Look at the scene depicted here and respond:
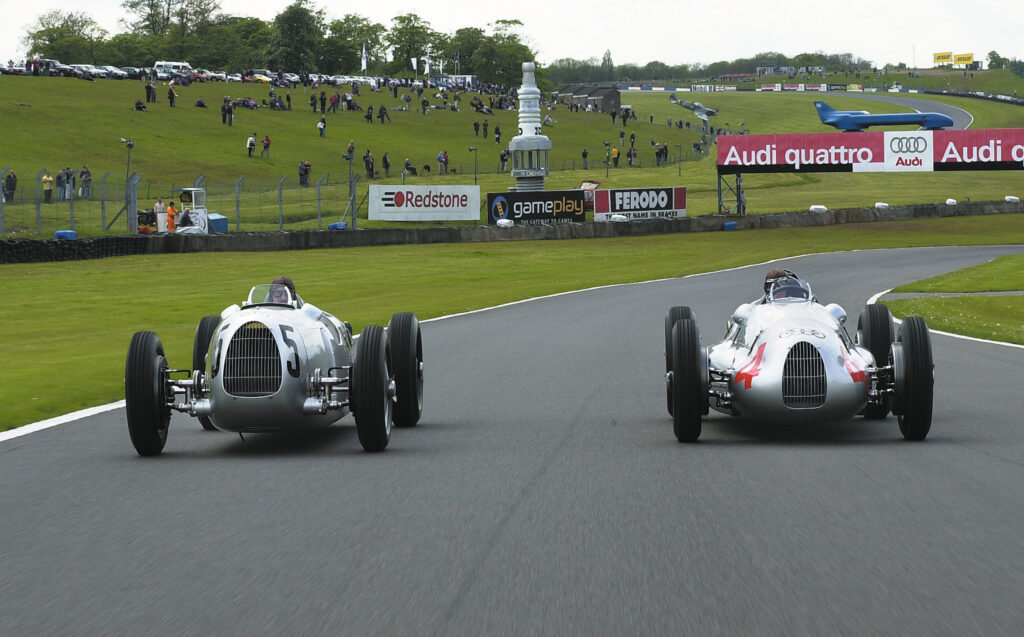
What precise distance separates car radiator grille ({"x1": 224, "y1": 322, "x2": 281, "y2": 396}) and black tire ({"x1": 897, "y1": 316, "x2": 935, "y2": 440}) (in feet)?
14.1

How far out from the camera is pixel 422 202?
47.9 metres

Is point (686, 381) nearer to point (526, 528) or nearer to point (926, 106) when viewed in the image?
point (526, 528)

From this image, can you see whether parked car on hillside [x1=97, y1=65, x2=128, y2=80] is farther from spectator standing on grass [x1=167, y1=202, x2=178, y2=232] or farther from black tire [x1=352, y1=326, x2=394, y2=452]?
black tire [x1=352, y1=326, x2=394, y2=452]

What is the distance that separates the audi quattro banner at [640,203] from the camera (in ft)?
165

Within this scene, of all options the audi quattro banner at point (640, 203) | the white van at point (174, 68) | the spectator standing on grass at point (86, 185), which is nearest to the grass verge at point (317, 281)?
the audi quattro banner at point (640, 203)

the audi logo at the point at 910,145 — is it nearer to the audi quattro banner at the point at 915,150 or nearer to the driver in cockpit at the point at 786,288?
the audi quattro banner at the point at 915,150

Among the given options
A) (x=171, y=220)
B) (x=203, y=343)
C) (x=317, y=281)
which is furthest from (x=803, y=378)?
(x=171, y=220)

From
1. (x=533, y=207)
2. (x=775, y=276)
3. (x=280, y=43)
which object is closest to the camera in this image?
(x=775, y=276)

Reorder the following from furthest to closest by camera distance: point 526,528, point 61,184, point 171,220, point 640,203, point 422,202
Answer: point 640,203 < point 422,202 < point 61,184 < point 171,220 < point 526,528

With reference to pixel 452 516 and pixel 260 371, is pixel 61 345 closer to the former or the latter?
pixel 260 371

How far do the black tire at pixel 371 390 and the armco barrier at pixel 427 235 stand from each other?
2802 centimetres

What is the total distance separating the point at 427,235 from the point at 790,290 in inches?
1432

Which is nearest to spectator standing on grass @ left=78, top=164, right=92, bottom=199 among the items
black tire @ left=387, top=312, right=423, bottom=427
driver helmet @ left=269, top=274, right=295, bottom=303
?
black tire @ left=387, top=312, right=423, bottom=427

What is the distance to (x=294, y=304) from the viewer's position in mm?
9180
